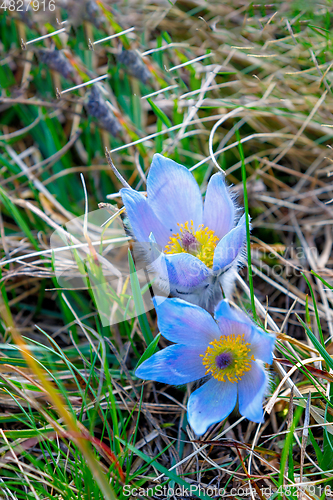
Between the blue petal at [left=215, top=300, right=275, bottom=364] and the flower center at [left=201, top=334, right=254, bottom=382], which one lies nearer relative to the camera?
the blue petal at [left=215, top=300, right=275, bottom=364]

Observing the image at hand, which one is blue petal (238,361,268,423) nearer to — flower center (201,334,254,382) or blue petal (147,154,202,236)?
Result: flower center (201,334,254,382)

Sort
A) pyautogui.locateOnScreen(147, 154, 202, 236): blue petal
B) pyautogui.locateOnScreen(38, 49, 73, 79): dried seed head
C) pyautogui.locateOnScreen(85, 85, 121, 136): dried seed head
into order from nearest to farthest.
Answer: pyautogui.locateOnScreen(147, 154, 202, 236): blue petal, pyautogui.locateOnScreen(85, 85, 121, 136): dried seed head, pyautogui.locateOnScreen(38, 49, 73, 79): dried seed head

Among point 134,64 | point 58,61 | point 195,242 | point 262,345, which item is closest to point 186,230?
point 195,242

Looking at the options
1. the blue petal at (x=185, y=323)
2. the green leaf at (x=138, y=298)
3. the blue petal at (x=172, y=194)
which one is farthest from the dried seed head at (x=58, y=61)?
the blue petal at (x=185, y=323)

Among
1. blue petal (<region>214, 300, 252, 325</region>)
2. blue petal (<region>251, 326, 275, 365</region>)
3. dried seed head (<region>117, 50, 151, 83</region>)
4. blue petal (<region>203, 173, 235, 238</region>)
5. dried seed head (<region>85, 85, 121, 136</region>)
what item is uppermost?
dried seed head (<region>117, 50, 151, 83</region>)

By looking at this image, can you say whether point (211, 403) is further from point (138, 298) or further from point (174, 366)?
point (138, 298)

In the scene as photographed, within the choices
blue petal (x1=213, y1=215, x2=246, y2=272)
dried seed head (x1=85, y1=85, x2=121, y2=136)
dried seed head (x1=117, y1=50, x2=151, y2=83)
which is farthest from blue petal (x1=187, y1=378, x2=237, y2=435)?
dried seed head (x1=117, y1=50, x2=151, y2=83)

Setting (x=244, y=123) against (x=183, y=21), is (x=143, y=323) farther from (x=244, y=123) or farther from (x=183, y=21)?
(x=183, y=21)

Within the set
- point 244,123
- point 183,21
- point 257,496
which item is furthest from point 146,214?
point 183,21

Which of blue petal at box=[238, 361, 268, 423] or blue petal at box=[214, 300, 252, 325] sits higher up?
blue petal at box=[214, 300, 252, 325]
